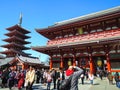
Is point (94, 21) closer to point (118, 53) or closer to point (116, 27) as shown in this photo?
point (116, 27)

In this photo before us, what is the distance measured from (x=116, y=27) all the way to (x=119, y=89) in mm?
11055

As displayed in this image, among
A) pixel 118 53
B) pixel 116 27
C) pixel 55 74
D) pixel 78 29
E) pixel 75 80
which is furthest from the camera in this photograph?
pixel 78 29

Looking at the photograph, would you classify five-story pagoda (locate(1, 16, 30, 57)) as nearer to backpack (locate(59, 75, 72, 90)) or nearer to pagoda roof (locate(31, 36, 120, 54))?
pagoda roof (locate(31, 36, 120, 54))

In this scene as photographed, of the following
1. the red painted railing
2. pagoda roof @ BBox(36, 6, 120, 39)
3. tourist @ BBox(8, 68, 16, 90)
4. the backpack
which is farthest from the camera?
pagoda roof @ BBox(36, 6, 120, 39)

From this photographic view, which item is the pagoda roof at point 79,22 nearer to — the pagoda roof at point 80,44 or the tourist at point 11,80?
the pagoda roof at point 80,44

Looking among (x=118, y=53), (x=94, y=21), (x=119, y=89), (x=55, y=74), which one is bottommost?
(x=119, y=89)

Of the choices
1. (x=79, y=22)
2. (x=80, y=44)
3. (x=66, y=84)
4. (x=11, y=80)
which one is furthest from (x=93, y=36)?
(x=66, y=84)

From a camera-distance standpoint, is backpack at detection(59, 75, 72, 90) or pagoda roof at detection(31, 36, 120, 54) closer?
backpack at detection(59, 75, 72, 90)

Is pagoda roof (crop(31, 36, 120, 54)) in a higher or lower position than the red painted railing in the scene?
lower

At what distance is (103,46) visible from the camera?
18.7 metres

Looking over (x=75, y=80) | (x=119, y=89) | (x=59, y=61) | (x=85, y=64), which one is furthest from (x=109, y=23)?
(x=75, y=80)

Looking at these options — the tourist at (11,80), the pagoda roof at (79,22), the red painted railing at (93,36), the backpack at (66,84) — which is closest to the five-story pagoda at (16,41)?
the pagoda roof at (79,22)

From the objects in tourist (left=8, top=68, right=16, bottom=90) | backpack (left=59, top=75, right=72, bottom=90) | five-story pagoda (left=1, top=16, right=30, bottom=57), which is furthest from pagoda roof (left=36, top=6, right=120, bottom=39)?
five-story pagoda (left=1, top=16, right=30, bottom=57)

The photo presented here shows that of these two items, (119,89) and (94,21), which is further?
(94,21)
